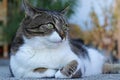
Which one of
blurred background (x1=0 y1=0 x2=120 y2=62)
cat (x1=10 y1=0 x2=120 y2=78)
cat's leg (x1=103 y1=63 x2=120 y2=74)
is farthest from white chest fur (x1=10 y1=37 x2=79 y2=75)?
blurred background (x1=0 y1=0 x2=120 y2=62)

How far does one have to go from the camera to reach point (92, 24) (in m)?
6.29

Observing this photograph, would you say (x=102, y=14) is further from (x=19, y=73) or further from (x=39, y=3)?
(x=19, y=73)

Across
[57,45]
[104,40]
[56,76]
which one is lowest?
[104,40]

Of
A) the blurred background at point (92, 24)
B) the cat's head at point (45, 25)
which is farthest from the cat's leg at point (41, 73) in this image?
the blurred background at point (92, 24)

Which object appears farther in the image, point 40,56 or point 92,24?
point 92,24

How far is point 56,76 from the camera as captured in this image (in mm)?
2432

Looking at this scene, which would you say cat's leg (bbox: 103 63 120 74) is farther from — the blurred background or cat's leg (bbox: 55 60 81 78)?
the blurred background

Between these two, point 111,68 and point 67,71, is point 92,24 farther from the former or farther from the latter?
point 67,71

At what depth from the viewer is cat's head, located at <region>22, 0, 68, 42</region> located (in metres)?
2.41

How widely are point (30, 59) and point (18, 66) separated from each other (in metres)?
0.10

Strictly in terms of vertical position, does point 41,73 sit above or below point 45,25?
below

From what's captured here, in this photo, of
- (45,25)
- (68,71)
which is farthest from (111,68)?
(45,25)

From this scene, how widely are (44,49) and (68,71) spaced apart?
0.63ft

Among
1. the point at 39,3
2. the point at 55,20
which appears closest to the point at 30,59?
the point at 55,20
